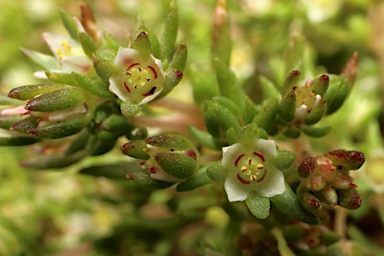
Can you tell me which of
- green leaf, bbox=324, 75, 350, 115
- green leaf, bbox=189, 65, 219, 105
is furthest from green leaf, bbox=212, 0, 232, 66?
green leaf, bbox=324, 75, 350, 115

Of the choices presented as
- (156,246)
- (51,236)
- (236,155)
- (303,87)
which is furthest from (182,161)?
(51,236)

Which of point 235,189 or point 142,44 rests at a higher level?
point 142,44

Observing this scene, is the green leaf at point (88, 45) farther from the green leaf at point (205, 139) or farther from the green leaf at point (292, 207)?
the green leaf at point (292, 207)

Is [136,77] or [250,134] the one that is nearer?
[250,134]

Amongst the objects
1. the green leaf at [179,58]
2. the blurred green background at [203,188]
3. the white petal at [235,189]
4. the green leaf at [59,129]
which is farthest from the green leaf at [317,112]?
the green leaf at [59,129]

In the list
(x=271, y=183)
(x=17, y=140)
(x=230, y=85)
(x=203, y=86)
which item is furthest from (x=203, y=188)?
(x=17, y=140)

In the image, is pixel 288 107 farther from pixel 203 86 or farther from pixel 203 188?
pixel 203 188

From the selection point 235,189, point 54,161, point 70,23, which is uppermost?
point 70,23

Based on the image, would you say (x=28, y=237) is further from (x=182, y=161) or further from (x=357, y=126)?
(x=357, y=126)
